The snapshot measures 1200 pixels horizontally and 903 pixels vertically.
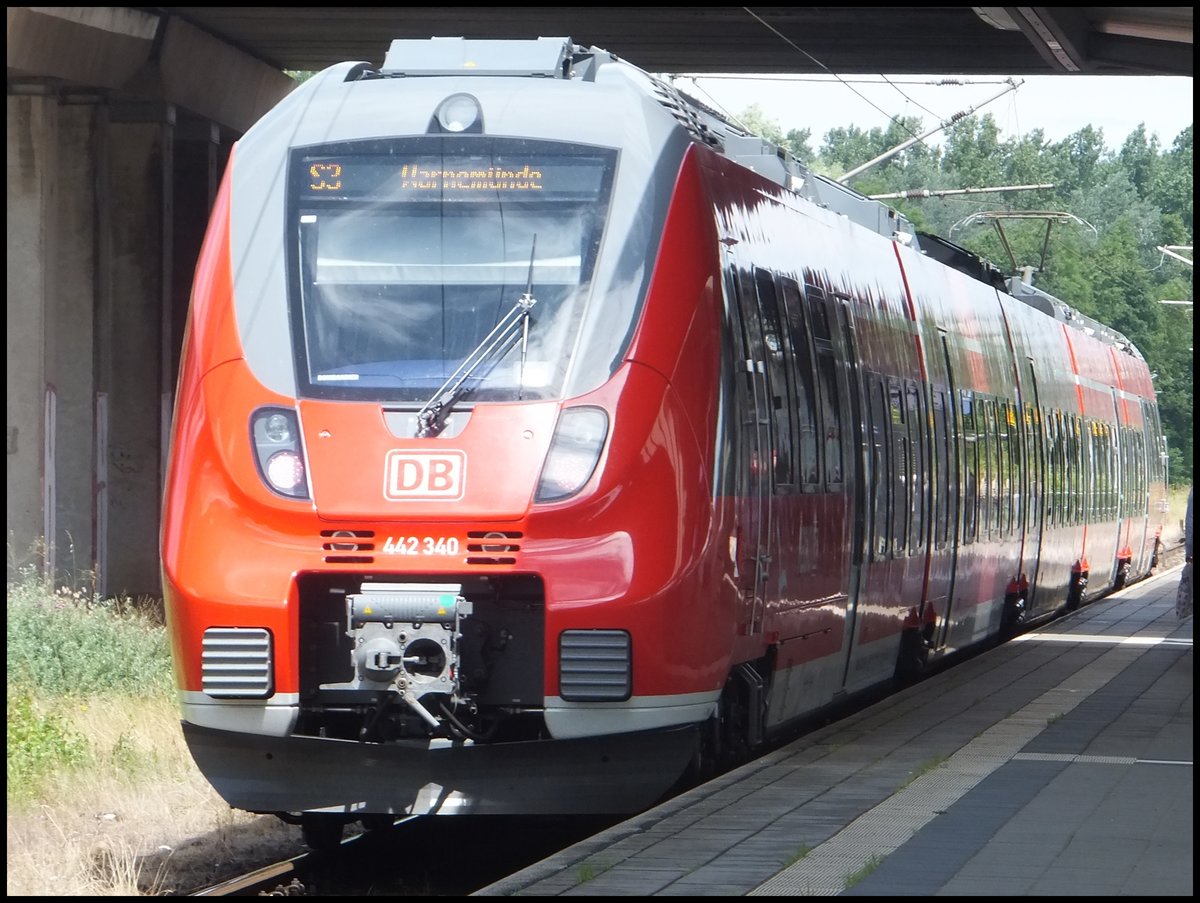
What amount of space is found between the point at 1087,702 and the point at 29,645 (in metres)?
7.58

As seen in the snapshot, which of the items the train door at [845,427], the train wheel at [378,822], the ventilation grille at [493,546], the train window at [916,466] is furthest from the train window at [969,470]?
the ventilation grille at [493,546]

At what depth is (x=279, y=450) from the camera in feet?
28.2

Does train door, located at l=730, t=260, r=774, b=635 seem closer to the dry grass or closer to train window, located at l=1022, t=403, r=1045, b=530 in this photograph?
the dry grass

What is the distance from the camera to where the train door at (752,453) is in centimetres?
945

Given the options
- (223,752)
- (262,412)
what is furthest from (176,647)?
(262,412)

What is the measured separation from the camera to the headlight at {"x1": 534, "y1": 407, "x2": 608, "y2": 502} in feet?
27.6

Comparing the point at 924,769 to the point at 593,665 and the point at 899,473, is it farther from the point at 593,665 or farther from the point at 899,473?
the point at 899,473

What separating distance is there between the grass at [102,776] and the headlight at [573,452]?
8.17ft

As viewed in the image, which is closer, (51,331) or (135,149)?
(51,331)

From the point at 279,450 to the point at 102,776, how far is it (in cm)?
382

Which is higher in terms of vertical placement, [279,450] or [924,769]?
[279,450]

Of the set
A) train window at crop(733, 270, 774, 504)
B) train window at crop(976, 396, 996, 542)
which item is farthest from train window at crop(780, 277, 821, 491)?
train window at crop(976, 396, 996, 542)

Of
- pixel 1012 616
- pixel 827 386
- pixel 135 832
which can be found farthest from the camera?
pixel 1012 616

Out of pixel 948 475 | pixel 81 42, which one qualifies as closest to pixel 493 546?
pixel 948 475
